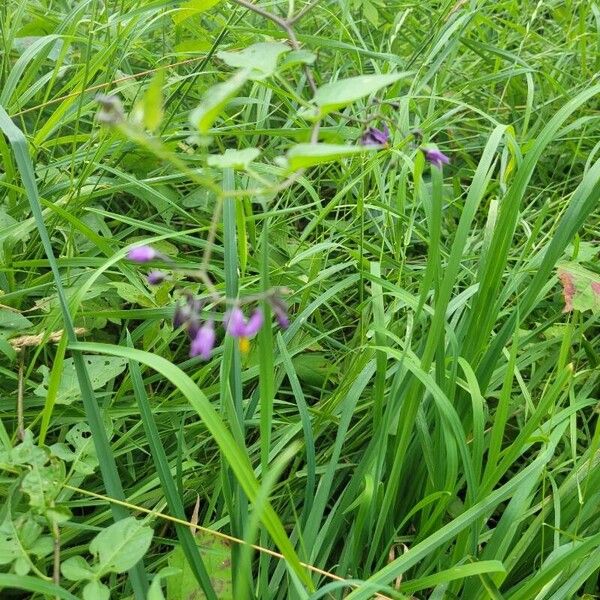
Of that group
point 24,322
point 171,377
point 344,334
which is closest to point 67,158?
point 24,322

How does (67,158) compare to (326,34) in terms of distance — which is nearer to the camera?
(67,158)

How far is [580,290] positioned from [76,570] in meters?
0.89

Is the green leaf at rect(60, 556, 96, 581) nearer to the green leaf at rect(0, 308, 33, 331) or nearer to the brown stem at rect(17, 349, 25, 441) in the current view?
the brown stem at rect(17, 349, 25, 441)

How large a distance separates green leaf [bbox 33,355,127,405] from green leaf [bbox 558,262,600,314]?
71 cm

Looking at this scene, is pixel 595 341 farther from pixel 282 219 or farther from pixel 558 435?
pixel 282 219

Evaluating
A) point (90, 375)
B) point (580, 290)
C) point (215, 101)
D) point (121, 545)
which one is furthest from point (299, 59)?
point (580, 290)

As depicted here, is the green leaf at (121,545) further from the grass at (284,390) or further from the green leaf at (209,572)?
the green leaf at (209,572)

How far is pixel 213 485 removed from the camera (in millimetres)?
1184

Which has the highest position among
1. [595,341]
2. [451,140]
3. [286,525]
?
[451,140]

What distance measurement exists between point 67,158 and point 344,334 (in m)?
0.63

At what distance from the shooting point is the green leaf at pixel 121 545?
0.83 meters

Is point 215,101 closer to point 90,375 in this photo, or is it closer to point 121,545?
point 121,545

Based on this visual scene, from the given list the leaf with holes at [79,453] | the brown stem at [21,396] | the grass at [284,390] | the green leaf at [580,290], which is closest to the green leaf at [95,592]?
the grass at [284,390]

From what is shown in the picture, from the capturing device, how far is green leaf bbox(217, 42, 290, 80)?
0.63 metres
